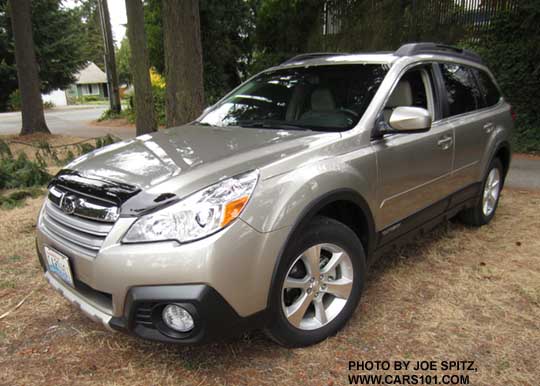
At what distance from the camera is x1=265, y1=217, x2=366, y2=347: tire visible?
231 cm

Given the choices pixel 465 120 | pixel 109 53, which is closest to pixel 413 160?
pixel 465 120

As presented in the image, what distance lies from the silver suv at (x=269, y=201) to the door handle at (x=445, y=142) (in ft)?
0.06

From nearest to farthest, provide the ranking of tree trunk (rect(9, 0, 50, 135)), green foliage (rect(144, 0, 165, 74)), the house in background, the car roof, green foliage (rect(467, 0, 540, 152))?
the car roof < green foliage (rect(467, 0, 540, 152)) < tree trunk (rect(9, 0, 50, 135)) < green foliage (rect(144, 0, 165, 74)) < the house in background

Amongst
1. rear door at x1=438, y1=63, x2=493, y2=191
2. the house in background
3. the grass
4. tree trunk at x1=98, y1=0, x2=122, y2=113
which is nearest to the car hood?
the grass

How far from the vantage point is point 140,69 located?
30.2 feet

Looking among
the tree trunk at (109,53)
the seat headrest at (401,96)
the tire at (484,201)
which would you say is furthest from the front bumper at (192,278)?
the tree trunk at (109,53)

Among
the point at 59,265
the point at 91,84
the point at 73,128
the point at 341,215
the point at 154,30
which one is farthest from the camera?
the point at 91,84

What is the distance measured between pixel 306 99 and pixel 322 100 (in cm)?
Result: 13

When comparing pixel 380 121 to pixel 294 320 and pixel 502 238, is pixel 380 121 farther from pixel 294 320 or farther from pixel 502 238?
pixel 502 238

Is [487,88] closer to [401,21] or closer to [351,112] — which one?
[351,112]

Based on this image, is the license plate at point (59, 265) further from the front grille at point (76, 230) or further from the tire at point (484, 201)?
the tire at point (484, 201)

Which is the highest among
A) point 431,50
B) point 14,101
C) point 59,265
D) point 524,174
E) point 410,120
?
point 431,50

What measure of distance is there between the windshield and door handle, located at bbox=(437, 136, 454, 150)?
75 centimetres

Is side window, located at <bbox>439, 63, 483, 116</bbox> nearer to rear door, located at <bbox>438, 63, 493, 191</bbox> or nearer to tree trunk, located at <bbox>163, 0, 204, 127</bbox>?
rear door, located at <bbox>438, 63, 493, 191</bbox>
